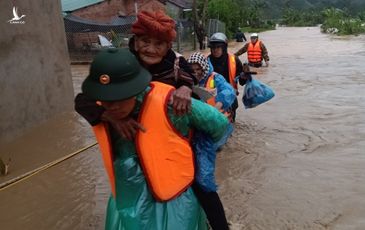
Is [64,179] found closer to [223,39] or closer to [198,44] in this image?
[223,39]

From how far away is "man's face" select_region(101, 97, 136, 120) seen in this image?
2162 millimetres

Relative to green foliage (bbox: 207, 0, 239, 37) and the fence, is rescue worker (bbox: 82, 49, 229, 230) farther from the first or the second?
green foliage (bbox: 207, 0, 239, 37)

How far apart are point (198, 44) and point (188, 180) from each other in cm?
2341

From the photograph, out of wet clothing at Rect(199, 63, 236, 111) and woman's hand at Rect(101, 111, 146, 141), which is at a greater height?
woman's hand at Rect(101, 111, 146, 141)

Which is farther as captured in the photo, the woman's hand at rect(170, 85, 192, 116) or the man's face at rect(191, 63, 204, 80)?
the man's face at rect(191, 63, 204, 80)

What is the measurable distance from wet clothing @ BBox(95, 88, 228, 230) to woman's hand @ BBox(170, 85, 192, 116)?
4cm

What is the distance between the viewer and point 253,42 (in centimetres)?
1534

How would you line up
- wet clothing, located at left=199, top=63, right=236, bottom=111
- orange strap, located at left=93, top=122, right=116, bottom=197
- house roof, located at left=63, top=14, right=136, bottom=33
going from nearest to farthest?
orange strap, located at left=93, top=122, right=116, bottom=197 < wet clothing, located at left=199, top=63, right=236, bottom=111 < house roof, located at left=63, top=14, right=136, bottom=33

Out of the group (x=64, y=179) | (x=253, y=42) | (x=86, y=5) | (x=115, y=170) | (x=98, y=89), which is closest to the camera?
(x=98, y=89)

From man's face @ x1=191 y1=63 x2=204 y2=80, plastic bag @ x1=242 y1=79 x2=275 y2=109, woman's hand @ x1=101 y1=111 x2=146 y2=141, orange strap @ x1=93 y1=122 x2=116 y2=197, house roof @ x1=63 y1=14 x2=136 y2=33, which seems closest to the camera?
woman's hand @ x1=101 y1=111 x2=146 y2=141

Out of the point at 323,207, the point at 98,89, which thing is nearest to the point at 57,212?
the point at 323,207

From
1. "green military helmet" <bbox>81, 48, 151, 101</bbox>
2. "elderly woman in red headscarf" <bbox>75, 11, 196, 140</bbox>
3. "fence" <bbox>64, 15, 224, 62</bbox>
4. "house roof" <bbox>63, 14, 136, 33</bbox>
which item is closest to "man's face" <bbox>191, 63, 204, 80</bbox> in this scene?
"elderly woman in red headscarf" <bbox>75, 11, 196, 140</bbox>

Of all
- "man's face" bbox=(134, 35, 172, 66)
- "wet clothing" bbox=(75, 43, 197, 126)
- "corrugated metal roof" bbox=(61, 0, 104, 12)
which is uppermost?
"man's face" bbox=(134, 35, 172, 66)

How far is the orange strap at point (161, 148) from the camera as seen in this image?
87.5 inches
